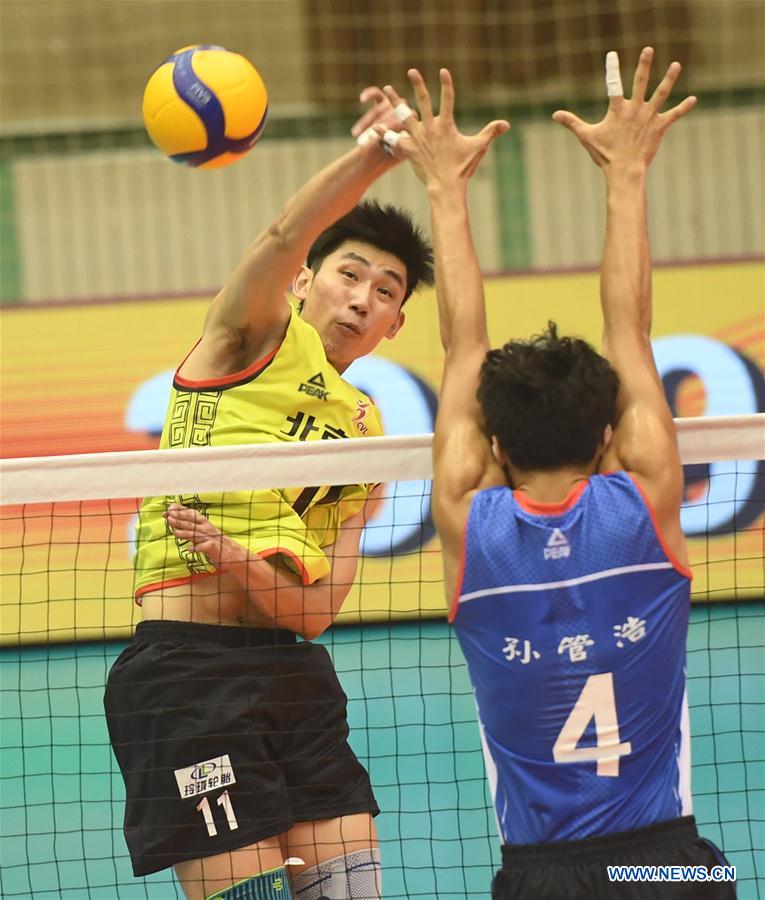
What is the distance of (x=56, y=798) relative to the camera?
23.1 feet

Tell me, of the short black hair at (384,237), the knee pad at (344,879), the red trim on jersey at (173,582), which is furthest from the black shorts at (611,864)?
the short black hair at (384,237)

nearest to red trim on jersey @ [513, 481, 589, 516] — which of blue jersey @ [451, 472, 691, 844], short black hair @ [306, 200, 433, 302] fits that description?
blue jersey @ [451, 472, 691, 844]

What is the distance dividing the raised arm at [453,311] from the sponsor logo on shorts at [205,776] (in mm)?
1097

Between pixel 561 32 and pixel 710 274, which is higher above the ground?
pixel 561 32

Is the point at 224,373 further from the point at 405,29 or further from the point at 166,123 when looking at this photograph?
the point at 405,29

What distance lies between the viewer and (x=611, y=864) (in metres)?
2.85

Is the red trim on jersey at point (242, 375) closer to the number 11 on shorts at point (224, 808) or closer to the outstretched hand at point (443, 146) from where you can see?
the outstretched hand at point (443, 146)

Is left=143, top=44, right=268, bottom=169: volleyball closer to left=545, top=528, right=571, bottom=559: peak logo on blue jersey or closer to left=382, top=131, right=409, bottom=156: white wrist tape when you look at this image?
left=382, top=131, right=409, bottom=156: white wrist tape

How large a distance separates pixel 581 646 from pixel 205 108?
2.28 metres

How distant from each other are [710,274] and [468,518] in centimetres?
921

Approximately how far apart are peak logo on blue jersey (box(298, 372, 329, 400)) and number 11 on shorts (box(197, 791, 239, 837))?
1241 millimetres

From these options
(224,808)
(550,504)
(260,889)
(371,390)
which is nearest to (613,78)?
(550,504)

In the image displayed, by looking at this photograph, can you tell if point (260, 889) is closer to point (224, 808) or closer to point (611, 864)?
point (224, 808)

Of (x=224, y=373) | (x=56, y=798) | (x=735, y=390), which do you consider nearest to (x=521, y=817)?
(x=224, y=373)
